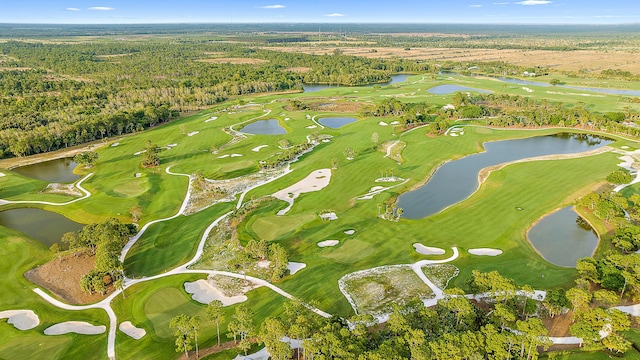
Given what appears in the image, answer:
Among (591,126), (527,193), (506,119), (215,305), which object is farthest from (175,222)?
(591,126)

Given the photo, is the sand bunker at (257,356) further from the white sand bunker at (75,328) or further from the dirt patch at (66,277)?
the dirt patch at (66,277)

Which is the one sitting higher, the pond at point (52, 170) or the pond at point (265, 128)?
the pond at point (265, 128)

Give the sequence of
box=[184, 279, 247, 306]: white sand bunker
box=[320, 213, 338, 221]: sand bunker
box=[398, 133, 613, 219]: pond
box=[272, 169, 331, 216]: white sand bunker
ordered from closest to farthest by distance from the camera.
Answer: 1. box=[184, 279, 247, 306]: white sand bunker
2. box=[320, 213, 338, 221]: sand bunker
3. box=[398, 133, 613, 219]: pond
4. box=[272, 169, 331, 216]: white sand bunker

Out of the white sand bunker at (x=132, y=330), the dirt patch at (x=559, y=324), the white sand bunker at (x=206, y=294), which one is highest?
the dirt patch at (x=559, y=324)

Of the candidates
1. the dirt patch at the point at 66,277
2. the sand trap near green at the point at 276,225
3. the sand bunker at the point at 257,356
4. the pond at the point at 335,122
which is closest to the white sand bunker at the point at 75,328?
the dirt patch at the point at 66,277

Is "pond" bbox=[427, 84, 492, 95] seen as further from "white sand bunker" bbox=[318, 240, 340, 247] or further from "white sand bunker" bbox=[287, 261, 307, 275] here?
"white sand bunker" bbox=[287, 261, 307, 275]

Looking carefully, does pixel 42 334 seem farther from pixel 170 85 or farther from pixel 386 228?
pixel 170 85

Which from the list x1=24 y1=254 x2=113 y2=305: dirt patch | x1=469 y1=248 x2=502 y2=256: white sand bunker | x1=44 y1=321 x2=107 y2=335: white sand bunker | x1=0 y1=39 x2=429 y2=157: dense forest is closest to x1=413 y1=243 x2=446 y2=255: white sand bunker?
x1=469 y1=248 x2=502 y2=256: white sand bunker
